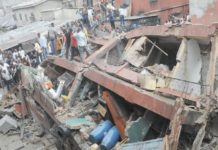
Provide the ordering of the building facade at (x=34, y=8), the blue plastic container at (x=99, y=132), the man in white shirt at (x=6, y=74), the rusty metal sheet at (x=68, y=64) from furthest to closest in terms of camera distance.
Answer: the building facade at (x=34, y=8), the man in white shirt at (x=6, y=74), the rusty metal sheet at (x=68, y=64), the blue plastic container at (x=99, y=132)

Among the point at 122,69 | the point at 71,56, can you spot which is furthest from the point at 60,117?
the point at 71,56

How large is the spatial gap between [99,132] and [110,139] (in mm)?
479

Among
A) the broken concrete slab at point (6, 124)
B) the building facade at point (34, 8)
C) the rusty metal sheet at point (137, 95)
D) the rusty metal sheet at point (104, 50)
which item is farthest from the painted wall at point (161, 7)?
the building facade at point (34, 8)

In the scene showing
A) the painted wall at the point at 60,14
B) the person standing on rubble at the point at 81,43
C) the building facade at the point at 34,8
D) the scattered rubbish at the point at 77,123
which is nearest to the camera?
the scattered rubbish at the point at 77,123

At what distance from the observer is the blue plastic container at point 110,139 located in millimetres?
8602

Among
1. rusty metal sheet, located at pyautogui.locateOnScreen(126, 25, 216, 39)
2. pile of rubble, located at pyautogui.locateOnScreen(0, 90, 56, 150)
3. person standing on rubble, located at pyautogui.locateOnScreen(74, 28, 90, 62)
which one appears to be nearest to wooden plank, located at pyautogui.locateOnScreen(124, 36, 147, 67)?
rusty metal sheet, located at pyautogui.locateOnScreen(126, 25, 216, 39)

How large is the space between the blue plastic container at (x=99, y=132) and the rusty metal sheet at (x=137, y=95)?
3.07ft

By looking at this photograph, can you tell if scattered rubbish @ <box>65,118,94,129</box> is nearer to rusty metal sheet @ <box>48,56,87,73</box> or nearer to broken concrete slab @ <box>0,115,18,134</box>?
rusty metal sheet @ <box>48,56,87,73</box>

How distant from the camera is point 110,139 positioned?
871 centimetres

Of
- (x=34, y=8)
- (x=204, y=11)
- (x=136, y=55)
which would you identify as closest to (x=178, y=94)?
(x=136, y=55)

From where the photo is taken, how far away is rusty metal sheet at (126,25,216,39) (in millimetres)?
7824

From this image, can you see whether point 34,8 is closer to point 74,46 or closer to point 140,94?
point 74,46

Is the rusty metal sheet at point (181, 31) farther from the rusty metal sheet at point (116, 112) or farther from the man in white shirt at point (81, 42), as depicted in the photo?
the man in white shirt at point (81, 42)

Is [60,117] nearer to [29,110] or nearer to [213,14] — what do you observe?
[29,110]
